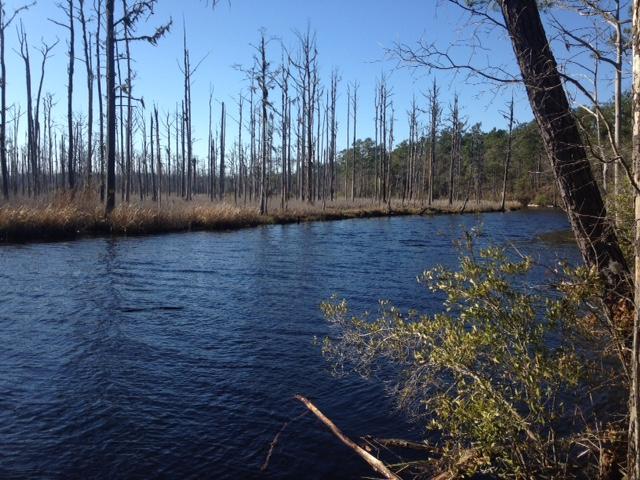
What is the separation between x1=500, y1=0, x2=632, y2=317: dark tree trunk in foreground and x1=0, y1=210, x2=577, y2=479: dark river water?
23.9 inches

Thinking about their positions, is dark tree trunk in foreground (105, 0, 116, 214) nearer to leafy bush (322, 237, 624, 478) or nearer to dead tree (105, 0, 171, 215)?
dead tree (105, 0, 171, 215)

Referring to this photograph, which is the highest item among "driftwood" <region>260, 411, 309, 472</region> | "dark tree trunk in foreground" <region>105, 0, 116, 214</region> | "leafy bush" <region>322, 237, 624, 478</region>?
"dark tree trunk in foreground" <region>105, 0, 116, 214</region>

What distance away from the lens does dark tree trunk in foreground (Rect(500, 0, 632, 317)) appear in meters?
3.74

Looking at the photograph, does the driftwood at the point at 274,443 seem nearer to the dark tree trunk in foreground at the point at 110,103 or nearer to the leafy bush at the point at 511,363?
the leafy bush at the point at 511,363

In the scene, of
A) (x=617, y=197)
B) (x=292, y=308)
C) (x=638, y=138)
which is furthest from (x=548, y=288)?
(x=292, y=308)

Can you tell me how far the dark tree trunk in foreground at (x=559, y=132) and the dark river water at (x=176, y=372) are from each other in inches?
23.9

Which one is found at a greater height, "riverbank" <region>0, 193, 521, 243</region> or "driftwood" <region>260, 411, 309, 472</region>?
"riverbank" <region>0, 193, 521, 243</region>

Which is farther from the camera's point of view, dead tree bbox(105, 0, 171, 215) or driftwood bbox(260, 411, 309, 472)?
dead tree bbox(105, 0, 171, 215)

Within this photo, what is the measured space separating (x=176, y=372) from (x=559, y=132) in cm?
474

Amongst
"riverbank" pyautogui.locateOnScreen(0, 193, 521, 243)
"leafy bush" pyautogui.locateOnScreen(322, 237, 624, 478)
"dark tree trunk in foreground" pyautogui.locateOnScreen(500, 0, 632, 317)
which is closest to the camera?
"leafy bush" pyautogui.locateOnScreen(322, 237, 624, 478)

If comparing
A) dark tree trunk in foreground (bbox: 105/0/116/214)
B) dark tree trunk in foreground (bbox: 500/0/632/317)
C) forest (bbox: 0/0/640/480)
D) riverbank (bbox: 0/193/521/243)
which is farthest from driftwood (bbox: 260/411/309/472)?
dark tree trunk in foreground (bbox: 105/0/116/214)

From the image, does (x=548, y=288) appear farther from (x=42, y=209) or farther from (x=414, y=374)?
(x=42, y=209)

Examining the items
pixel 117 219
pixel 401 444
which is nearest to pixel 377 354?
pixel 401 444

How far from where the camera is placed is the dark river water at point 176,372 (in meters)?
4.18
